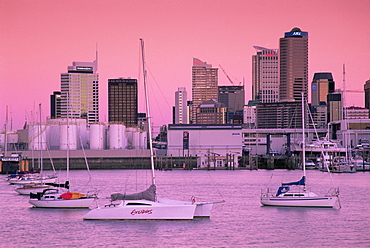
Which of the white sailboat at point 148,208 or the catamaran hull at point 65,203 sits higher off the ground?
the white sailboat at point 148,208

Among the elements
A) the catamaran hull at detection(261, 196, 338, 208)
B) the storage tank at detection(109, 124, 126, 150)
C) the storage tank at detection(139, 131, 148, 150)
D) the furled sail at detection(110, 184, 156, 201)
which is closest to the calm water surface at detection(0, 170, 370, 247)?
the catamaran hull at detection(261, 196, 338, 208)

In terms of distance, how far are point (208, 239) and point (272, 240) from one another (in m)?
4.19

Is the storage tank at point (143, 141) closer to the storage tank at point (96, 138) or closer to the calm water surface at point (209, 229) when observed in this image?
the storage tank at point (96, 138)

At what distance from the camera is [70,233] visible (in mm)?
45844

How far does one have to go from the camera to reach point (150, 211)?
47.2m

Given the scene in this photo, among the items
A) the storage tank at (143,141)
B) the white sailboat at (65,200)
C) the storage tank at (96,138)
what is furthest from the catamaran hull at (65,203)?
the storage tank at (143,141)

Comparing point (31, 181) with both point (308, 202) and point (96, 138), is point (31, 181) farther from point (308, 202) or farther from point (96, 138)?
point (96, 138)

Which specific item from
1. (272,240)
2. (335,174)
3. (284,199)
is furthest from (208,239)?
(335,174)

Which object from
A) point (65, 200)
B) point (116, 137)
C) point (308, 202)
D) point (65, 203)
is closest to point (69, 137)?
point (116, 137)

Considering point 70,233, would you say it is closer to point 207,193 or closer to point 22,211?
point 22,211

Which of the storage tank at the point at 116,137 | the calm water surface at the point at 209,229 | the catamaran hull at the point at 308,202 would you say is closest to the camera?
the calm water surface at the point at 209,229

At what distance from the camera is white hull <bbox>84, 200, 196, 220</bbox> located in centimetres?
4712

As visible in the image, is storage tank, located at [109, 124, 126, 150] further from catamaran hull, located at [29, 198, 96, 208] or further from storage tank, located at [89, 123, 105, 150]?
catamaran hull, located at [29, 198, 96, 208]

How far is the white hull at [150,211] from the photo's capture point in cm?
4712
